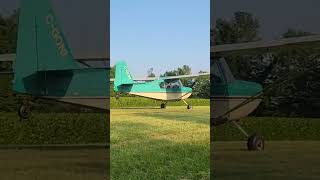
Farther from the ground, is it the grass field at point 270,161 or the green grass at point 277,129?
the green grass at point 277,129

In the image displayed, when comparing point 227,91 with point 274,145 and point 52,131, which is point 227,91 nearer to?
point 274,145

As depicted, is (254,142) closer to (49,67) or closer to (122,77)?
(49,67)

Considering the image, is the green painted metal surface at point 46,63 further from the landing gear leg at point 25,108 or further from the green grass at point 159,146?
the green grass at point 159,146

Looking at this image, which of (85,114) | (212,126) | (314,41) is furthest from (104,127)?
(314,41)

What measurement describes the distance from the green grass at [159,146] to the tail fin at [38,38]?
160 cm

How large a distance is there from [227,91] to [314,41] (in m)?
1.29

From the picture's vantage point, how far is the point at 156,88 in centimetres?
1408

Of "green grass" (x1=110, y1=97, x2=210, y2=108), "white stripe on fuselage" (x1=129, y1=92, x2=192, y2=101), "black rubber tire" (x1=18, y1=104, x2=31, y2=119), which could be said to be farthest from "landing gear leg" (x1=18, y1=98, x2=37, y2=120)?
"white stripe on fuselage" (x1=129, y1=92, x2=192, y2=101)

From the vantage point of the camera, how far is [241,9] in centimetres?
506

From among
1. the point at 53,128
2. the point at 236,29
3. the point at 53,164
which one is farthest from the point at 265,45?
the point at 53,128

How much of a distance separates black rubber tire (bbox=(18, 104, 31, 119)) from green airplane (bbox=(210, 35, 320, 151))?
233 centimetres

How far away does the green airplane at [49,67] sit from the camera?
14.7 feet

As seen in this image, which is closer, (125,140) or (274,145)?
(274,145)

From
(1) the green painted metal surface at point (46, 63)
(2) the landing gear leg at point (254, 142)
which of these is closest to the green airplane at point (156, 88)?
(2) the landing gear leg at point (254, 142)
